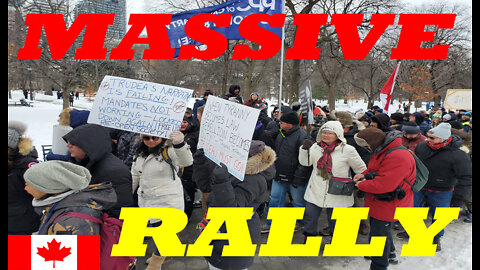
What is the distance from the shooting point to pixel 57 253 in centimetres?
200

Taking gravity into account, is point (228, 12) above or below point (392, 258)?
above

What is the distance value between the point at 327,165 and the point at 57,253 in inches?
120

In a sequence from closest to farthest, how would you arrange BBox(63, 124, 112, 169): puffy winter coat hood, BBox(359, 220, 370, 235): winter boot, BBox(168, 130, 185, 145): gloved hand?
BBox(63, 124, 112, 169): puffy winter coat hood, BBox(168, 130, 185, 145): gloved hand, BBox(359, 220, 370, 235): winter boot

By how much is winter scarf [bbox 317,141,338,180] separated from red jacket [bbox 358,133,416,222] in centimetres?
51

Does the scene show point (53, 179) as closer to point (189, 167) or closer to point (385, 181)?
point (189, 167)

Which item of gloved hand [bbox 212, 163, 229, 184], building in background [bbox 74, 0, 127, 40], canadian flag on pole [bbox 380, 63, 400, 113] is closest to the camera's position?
gloved hand [bbox 212, 163, 229, 184]

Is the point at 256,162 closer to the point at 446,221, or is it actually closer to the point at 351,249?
the point at 351,249

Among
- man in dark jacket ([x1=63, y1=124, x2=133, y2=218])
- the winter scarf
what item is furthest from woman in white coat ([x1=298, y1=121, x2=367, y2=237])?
man in dark jacket ([x1=63, y1=124, x2=133, y2=218])

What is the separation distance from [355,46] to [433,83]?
19.9 metres

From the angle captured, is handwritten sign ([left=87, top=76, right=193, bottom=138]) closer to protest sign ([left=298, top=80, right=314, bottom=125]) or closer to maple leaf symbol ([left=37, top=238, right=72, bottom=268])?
maple leaf symbol ([left=37, top=238, right=72, bottom=268])

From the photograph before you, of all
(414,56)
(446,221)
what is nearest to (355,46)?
(414,56)

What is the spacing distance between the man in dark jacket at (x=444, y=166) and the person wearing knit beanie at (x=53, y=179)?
4481 mm

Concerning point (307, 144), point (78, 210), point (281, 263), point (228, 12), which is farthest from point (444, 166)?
point (228, 12)

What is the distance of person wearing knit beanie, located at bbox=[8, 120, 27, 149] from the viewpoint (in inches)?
107
